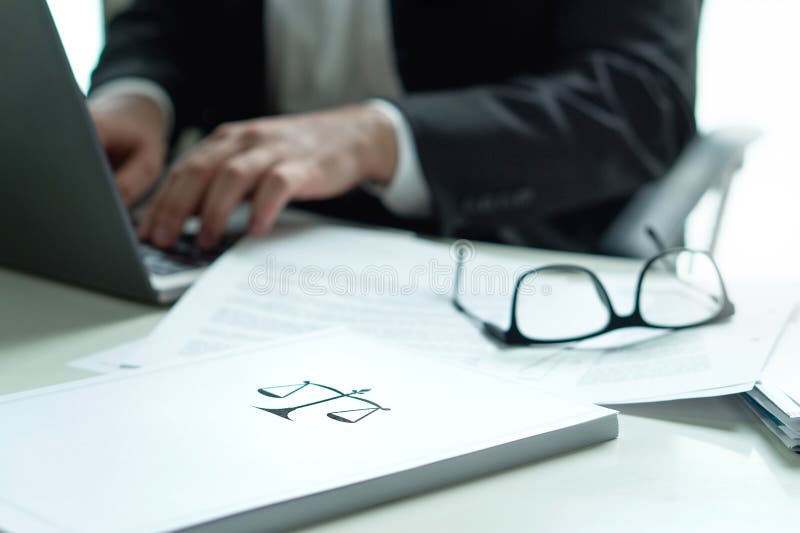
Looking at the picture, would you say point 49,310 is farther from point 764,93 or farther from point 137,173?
point 764,93

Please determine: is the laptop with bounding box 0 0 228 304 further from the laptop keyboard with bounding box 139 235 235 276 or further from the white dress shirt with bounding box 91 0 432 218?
the white dress shirt with bounding box 91 0 432 218

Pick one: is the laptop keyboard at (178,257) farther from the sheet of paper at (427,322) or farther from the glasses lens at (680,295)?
the glasses lens at (680,295)

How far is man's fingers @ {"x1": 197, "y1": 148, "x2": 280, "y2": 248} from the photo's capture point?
0.69 metres

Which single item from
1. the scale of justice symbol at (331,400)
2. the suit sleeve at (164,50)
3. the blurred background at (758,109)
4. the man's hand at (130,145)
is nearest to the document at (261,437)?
the scale of justice symbol at (331,400)

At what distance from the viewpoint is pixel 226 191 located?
0.69m

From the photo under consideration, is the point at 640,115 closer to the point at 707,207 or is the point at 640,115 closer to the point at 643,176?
the point at 643,176

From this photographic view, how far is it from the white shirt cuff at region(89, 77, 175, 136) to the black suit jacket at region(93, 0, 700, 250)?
2cm

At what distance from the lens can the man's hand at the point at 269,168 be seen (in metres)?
0.69

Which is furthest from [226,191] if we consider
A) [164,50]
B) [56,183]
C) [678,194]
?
[164,50]

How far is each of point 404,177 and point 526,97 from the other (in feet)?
0.54

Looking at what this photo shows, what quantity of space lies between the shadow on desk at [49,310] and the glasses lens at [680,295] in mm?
338

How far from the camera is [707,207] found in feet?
5.14

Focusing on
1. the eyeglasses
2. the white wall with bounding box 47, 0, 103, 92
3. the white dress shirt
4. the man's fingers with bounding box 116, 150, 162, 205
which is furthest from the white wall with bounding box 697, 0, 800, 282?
the white wall with bounding box 47, 0, 103, 92

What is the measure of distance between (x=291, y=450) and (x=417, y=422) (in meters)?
0.06
